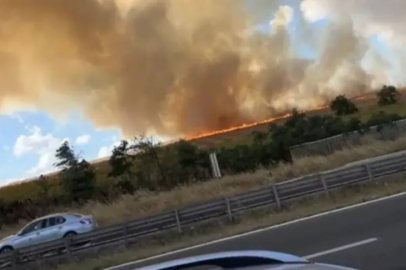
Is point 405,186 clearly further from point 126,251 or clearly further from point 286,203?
point 126,251

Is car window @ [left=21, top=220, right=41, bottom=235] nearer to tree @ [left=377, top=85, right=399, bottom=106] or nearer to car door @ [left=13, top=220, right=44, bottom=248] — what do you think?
car door @ [left=13, top=220, right=44, bottom=248]

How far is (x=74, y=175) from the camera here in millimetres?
37031

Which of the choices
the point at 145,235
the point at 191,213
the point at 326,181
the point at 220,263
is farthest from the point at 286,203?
the point at 220,263

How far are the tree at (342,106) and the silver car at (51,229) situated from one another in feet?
165

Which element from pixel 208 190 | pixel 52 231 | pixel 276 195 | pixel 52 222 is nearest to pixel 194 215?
pixel 276 195

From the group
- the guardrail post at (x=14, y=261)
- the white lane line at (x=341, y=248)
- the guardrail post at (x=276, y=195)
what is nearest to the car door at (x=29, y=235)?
the guardrail post at (x=14, y=261)

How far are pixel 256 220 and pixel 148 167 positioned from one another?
67.8ft

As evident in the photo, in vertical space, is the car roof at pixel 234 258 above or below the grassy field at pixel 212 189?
below

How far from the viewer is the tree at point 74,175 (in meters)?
34.9

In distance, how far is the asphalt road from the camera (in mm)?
8320

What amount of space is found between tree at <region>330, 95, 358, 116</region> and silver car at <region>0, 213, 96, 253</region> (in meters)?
50.4

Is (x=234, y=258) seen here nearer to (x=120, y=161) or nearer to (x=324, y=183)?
(x=324, y=183)

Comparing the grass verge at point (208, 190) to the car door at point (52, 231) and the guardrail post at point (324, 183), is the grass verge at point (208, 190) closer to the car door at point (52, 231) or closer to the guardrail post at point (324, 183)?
the car door at point (52, 231)

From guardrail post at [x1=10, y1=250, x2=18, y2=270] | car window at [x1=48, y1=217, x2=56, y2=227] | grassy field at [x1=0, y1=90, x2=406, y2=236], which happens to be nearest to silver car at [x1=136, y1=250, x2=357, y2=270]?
guardrail post at [x1=10, y1=250, x2=18, y2=270]
